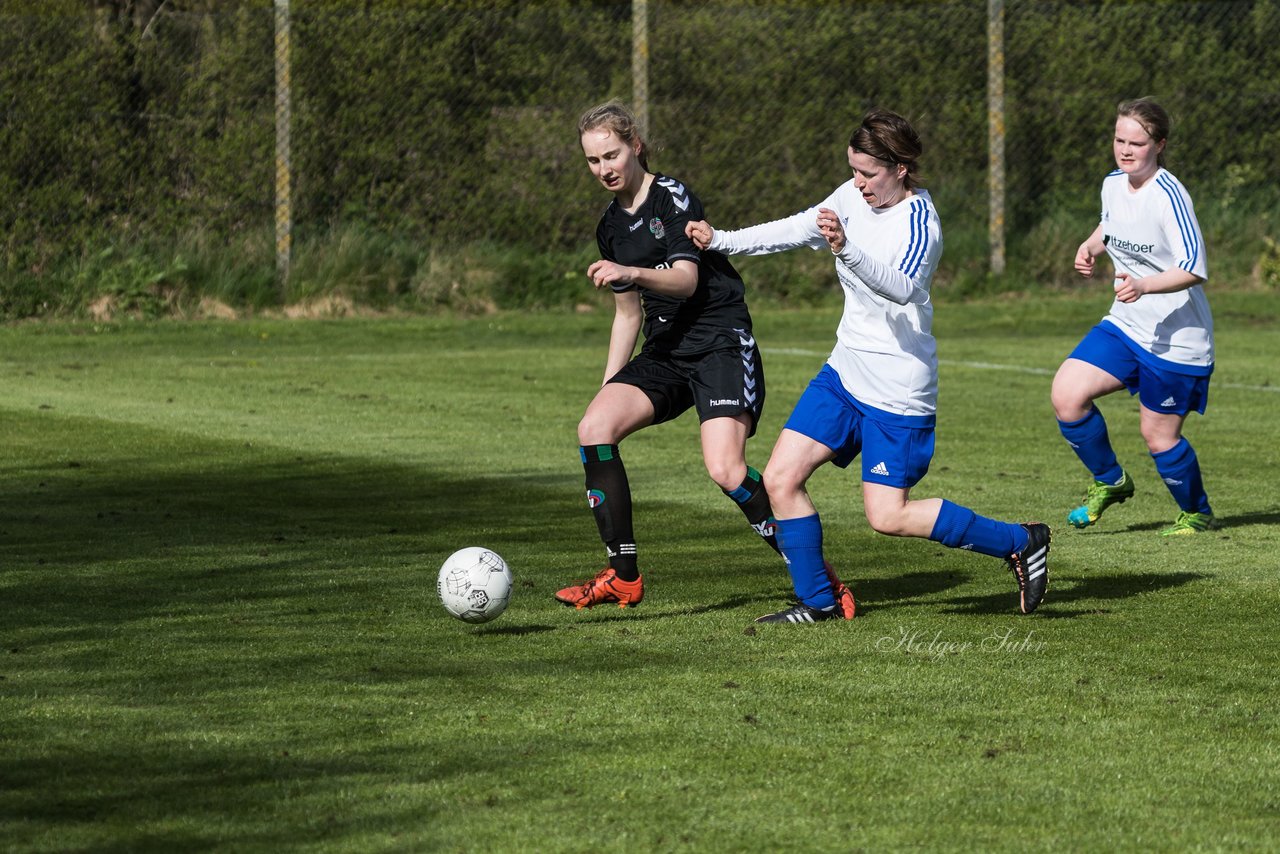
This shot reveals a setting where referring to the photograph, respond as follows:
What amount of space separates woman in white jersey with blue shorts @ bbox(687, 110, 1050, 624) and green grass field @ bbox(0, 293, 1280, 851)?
0.29 m

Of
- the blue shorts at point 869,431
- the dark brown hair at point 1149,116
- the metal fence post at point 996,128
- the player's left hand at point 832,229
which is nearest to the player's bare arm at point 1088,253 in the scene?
the dark brown hair at point 1149,116

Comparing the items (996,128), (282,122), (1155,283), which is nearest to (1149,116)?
(1155,283)

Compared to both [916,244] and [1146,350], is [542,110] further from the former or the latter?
[916,244]

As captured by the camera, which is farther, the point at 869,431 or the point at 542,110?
the point at 542,110

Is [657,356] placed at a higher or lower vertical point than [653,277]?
lower

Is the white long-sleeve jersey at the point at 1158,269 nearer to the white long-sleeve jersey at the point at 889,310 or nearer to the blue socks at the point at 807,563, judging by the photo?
the white long-sleeve jersey at the point at 889,310

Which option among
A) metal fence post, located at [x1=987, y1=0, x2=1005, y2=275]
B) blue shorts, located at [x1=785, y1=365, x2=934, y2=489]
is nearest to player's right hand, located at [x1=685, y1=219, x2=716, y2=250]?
blue shorts, located at [x1=785, y1=365, x2=934, y2=489]

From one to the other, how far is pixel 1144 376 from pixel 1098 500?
2.06ft

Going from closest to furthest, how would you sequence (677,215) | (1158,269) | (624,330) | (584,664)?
1. (584,664)
2. (677,215)
3. (624,330)
4. (1158,269)

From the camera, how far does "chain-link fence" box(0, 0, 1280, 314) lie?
65.4 ft

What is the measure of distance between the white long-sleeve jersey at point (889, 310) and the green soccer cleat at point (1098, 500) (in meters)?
2.57

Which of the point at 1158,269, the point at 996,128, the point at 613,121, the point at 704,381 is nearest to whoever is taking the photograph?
the point at 613,121

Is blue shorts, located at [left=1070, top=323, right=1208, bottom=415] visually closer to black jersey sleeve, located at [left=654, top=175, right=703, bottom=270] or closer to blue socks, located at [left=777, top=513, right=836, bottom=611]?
black jersey sleeve, located at [left=654, top=175, right=703, bottom=270]

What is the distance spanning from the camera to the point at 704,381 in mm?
7438
